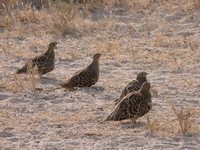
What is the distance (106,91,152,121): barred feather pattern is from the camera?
399 inches

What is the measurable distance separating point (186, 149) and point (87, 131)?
1.44 metres

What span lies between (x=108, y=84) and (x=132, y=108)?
113 inches

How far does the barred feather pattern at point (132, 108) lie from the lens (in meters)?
10.1

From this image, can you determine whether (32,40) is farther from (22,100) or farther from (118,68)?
(22,100)

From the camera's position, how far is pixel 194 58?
14.6 meters

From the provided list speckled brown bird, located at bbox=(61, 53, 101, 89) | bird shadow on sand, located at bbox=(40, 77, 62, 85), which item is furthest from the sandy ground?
speckled brown bird, located at bbox=(61, 53, 101, 89)

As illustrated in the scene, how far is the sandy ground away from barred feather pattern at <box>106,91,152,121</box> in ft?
0.52

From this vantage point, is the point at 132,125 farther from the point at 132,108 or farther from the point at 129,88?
the point at 129,88

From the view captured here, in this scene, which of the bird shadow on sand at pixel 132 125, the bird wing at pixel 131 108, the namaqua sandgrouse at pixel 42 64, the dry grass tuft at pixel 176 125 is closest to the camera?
the dry grass tuft at pixel 176 125

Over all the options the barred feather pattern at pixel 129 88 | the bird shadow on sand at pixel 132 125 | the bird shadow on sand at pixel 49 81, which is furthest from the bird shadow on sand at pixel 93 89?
the bird shadow on sand at pixel 132 125

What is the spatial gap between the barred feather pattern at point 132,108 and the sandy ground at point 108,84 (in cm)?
16

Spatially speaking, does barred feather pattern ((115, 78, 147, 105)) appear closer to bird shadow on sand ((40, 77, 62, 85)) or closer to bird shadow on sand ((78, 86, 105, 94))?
bird shadow on sand ((78, 86, 105, 94))

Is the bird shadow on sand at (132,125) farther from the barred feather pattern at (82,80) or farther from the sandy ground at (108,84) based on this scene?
the barred feather pattern at (82,80)

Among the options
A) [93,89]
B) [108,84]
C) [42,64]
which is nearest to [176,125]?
[93,89]
